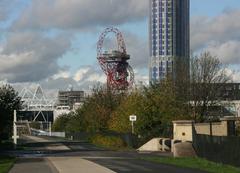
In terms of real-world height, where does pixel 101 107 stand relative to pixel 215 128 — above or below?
above

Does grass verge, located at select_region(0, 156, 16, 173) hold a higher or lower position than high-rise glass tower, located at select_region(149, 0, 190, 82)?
lower

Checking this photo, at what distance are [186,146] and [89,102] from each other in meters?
59.8

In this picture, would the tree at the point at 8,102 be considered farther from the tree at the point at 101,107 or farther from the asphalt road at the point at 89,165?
the tree at the point at 101,107

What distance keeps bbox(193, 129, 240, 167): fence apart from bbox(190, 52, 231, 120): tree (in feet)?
78.7

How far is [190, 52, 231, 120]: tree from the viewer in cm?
6338

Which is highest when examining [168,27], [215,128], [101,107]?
[168,27]

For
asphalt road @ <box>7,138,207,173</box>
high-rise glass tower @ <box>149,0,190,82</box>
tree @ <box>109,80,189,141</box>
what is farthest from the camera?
high-rise glass tower @ <box>149,0,190,82</box>

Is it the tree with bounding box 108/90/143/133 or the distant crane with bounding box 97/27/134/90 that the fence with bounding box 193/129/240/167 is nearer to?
the tree with bounding box 108/90/143/133

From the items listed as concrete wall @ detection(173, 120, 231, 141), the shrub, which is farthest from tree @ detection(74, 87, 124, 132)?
concrete wall @ detection(173, 120, 231, 141)

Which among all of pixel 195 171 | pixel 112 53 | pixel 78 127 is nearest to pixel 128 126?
pixel 195 171

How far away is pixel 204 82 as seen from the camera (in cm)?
6450

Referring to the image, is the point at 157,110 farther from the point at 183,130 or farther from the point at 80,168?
the point at 80,168

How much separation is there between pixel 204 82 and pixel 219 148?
32866mm

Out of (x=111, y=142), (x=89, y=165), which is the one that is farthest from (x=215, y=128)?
(x=111, y=142)
